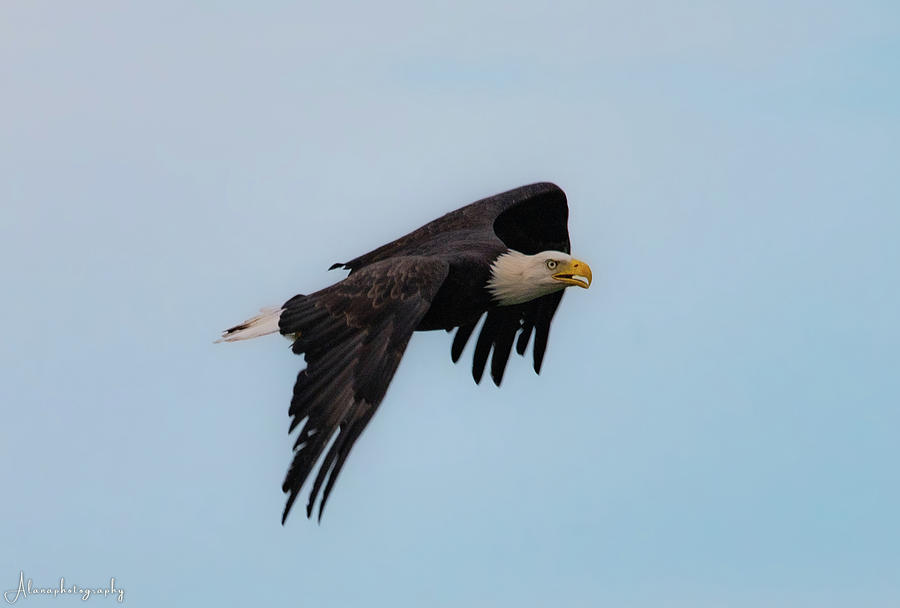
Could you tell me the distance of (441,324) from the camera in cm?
1343

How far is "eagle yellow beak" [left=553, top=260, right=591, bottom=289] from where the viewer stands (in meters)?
13.4

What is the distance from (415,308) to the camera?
1190cm

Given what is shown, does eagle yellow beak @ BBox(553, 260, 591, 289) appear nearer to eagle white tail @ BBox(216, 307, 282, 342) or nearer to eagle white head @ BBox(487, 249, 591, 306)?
eagle white head @ BBox(487, 249, 591, 306)

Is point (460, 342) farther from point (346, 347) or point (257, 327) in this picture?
point (346, 347)

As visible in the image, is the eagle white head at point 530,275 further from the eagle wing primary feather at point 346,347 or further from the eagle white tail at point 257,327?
the eagle white tail at point 257,327

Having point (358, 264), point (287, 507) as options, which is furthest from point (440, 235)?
point (287, 507)

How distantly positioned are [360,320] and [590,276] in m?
2.39

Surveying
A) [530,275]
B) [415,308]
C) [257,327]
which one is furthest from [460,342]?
[415,308]

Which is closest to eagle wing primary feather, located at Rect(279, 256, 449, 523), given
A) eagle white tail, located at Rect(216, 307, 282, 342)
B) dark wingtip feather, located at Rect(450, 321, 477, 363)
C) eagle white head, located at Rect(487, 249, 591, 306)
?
eagle white tail, located at Rect(216, 307, 282, 342)

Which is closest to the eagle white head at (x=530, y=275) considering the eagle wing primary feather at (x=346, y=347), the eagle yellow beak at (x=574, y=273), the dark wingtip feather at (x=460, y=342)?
the eagle yellow beak at (x=574, y=273)

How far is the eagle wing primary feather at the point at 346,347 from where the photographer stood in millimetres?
10805

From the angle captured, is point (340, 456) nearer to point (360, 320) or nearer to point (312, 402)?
point (312, 402)

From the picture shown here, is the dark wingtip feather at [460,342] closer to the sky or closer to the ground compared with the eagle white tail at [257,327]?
closer to the ground

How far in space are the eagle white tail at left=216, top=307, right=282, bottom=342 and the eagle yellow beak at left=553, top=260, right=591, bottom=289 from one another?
2.25 m
